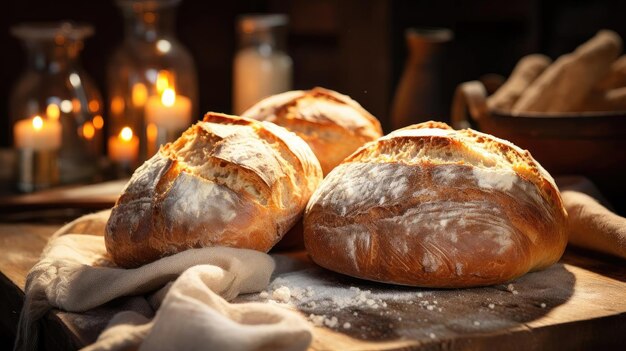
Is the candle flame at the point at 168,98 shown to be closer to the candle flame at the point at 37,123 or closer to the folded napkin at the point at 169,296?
the candle flame at the point at 37,123

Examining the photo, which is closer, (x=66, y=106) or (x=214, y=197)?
(x=214, y=197)

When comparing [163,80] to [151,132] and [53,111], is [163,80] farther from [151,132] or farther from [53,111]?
[53,111]

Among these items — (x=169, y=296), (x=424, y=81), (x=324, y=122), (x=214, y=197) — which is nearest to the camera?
(x=169, y=296)

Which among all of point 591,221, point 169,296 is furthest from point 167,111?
point 169,296

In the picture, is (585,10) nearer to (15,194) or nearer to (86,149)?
(86,149)

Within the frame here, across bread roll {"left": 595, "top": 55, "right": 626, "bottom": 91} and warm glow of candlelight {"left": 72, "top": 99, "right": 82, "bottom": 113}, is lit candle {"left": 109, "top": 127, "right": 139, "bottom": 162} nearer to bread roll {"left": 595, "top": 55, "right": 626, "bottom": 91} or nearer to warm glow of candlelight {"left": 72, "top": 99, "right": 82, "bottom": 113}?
warm glow of candlelight {"left": 72, "top": 99, "right": 82, "bottom": 113}

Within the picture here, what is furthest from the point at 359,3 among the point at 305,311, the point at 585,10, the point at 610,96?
the point at 305,311

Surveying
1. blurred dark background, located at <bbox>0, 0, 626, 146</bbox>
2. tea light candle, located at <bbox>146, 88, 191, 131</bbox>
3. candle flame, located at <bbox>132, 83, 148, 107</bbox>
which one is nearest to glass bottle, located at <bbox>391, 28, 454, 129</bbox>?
blurred dark background, located at <bbox>0, 0, 626, 146</bbox>
